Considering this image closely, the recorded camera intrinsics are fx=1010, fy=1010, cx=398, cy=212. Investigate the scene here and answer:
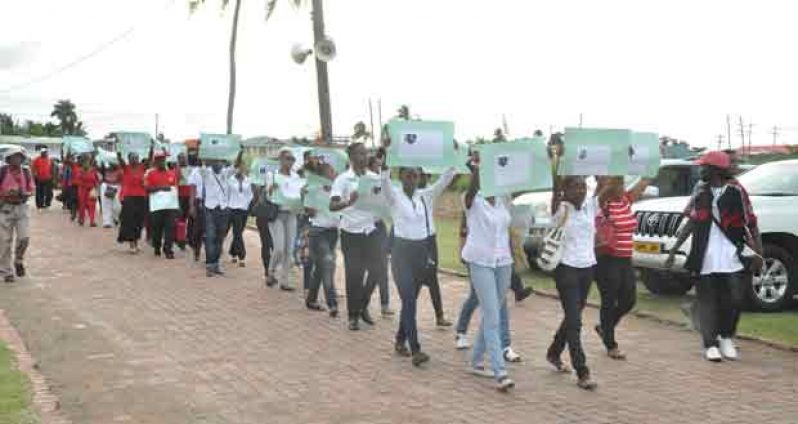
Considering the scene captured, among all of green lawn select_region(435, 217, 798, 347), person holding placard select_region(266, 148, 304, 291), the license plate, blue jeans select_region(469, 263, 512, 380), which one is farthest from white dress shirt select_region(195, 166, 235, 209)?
blue jeans select_region(469, 263, 512, 380)

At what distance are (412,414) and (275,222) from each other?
19.1 feet

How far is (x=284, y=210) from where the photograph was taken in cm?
1185

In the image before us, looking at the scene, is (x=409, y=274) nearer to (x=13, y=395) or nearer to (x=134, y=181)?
(x=13, y=395)

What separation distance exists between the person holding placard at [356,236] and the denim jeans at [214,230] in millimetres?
4233

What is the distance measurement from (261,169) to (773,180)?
6.02 metres

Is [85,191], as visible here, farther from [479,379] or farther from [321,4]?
[479,379]

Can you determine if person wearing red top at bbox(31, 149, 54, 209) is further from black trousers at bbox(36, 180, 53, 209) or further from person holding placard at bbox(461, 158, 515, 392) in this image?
person holding placard at bbox(461, 158, 515, 392)

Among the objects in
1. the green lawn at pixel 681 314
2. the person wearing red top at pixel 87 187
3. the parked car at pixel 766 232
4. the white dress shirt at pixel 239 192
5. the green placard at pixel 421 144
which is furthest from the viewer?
the person wearing red top at pixel 87 187

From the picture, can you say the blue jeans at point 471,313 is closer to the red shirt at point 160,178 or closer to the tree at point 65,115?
the red shirt at point 160,178

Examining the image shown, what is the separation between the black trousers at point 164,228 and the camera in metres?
15.5

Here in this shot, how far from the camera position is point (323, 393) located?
7008 mm

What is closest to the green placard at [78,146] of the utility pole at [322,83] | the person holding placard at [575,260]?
the utility pole at [322,83]

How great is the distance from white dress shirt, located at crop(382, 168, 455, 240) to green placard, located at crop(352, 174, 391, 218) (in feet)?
1.73

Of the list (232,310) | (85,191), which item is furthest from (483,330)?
(85,191)
